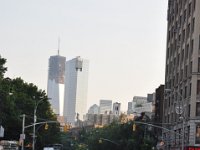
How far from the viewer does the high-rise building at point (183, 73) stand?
276 ft

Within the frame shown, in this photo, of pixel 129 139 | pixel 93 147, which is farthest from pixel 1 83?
pixel 93 147

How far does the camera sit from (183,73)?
93.3 metres

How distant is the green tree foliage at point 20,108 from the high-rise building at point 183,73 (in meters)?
22.2

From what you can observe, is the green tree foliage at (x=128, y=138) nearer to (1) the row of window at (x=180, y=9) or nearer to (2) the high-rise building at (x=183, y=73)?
(2) the high-rise building at (x=183, y=73)

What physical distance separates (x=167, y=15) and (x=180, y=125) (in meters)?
33.4

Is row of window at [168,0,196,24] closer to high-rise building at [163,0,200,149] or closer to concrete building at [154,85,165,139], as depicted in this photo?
high-rise building at [163,0,200,149]

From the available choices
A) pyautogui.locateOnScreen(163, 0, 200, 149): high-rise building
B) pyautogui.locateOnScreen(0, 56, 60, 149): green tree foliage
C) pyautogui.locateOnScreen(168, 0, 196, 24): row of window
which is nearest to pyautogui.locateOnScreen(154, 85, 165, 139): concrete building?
pyautogui.locateOnScreen(163, 0, 200, 149): high-rise building

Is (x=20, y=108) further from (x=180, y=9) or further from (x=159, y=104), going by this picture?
(x=159, y=104)

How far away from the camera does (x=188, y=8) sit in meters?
93.4

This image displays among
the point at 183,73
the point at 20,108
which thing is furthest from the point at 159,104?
the point at 20,108

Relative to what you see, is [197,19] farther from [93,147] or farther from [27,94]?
[93,147]

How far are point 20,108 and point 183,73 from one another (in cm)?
2946

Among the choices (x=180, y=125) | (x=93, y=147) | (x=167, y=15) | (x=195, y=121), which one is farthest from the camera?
(x=93, y=147)

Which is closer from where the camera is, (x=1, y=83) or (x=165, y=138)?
(x=1, y=83)
